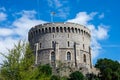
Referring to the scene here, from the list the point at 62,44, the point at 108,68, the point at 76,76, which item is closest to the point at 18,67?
the point at 76,76

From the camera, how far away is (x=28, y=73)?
20.4m

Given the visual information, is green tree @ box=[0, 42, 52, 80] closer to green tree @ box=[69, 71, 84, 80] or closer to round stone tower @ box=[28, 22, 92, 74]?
green tree @ box=[69, 71, 84, 80]

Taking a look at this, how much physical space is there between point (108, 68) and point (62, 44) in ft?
47.0

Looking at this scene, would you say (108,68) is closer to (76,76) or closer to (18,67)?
(76,76)

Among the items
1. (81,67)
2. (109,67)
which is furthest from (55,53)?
(109,67)

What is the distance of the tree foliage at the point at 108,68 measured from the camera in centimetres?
5913

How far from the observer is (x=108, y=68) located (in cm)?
6056

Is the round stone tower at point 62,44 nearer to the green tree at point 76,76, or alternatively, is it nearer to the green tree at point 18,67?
the green tree at point 76,76

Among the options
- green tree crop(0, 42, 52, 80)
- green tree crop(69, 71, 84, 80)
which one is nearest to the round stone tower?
green tree crop(69, 71, 84, 80)

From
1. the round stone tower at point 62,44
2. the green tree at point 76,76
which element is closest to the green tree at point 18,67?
the green tree at point 76,76

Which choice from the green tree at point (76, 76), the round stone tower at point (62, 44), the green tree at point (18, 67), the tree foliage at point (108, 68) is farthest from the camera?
the round stone tower at point (62, 44)

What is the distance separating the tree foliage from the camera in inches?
2328

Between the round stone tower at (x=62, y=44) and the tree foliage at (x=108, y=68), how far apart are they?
4.08 m

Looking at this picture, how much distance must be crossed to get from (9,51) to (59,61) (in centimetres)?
4410
